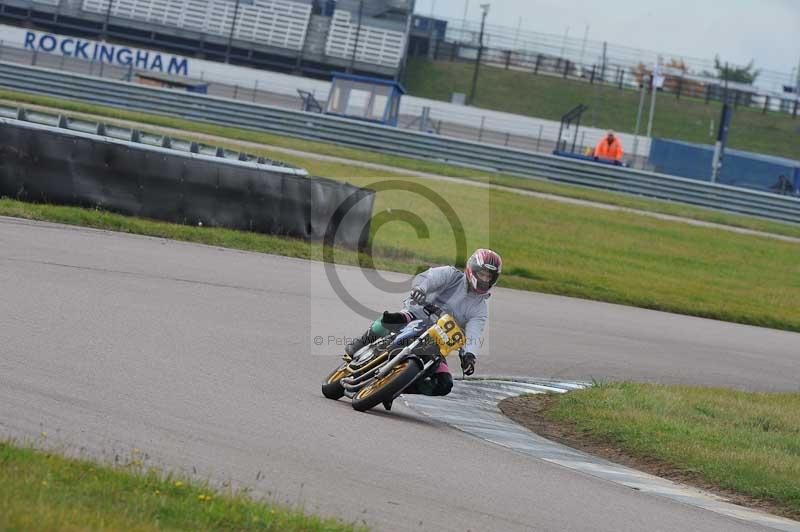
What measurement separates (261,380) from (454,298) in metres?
1.63

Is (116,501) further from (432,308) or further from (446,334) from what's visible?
(432,308)

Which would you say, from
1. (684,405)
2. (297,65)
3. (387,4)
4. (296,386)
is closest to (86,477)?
(296,386)

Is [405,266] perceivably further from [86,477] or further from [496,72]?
[496,72]

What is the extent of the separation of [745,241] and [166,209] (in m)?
19.2

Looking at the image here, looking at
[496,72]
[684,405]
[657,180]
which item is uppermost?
[496,72]

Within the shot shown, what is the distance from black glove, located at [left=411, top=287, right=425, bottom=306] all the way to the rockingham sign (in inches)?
1869

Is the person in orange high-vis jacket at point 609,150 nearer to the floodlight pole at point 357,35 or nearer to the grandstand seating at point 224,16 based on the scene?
the floodlight pole at point 357,35

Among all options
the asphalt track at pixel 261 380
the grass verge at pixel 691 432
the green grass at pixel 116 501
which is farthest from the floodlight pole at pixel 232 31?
the green grass at pixel 116 501

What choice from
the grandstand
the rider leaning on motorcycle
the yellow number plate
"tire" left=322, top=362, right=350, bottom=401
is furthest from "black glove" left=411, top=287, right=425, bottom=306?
the grandstand

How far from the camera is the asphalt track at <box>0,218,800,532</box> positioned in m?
6.49

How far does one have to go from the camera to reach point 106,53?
55.1 m

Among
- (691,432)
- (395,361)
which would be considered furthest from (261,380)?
(691,432)

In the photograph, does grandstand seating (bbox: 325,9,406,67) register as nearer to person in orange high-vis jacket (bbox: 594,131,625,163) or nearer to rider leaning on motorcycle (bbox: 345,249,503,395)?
person in orange high-vis jacket (bbox: 594,131,625,163)

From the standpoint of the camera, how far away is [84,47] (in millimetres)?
54812
